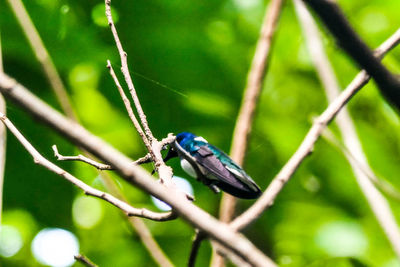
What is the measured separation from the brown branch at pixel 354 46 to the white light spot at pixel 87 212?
8.83 feet

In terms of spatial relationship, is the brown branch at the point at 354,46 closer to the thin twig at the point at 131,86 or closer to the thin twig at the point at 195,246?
the thin twig at the point at 195,246

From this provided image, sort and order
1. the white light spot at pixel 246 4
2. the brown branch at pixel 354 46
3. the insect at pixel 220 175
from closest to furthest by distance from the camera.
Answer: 1. the brown branch at pixel 354 46
2. the insect at pixel 220 175
3. the white light spot at pixel 246 4

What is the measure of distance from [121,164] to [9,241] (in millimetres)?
2870

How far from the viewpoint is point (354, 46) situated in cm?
57

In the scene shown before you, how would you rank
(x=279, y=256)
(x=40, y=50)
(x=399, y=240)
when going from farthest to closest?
(x=279, y=256)
(x=40, y=50)
(x=399, y=240)

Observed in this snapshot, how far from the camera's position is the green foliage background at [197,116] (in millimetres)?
2777

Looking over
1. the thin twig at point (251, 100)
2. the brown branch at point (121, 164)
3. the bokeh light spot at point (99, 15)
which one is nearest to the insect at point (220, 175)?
the brown branch at point (121, 164)

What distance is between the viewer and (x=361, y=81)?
3.67 ft

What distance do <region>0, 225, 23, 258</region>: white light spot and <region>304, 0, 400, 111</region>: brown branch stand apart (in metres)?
2.84

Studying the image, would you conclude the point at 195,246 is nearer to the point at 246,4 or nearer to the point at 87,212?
the point at 246,4

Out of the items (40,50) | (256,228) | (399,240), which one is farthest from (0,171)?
(256,228)

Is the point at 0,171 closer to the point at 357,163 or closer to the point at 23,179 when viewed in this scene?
the point at 357,163

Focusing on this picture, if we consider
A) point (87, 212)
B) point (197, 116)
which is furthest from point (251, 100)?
point (87, 212)

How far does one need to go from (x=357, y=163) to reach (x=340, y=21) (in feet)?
4.07
